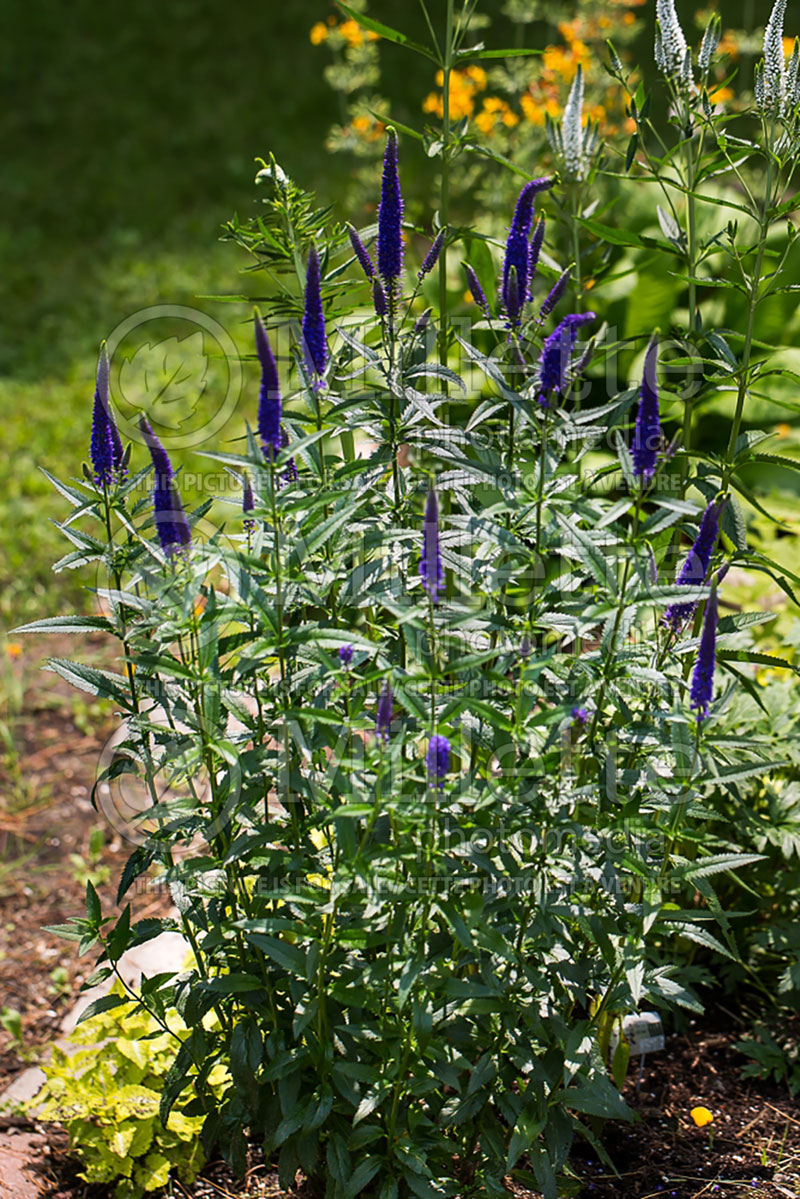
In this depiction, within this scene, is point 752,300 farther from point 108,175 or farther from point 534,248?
point 108,175

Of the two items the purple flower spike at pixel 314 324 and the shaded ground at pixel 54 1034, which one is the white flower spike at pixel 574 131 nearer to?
the purple flower spike at pixel 314 324

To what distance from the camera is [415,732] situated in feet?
5.35

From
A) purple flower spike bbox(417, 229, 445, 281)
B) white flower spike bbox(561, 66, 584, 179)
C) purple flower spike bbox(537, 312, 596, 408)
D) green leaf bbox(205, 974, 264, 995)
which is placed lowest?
green leaf bbox(205, 974, 264, 995)

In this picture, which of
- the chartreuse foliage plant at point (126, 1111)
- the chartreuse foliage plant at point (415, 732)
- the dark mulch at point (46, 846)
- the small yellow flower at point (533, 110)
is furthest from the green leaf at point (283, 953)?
the small yellow flower at point (533, 110)

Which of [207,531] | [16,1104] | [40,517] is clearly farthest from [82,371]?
[16,1104]

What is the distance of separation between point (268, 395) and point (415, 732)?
513 mm

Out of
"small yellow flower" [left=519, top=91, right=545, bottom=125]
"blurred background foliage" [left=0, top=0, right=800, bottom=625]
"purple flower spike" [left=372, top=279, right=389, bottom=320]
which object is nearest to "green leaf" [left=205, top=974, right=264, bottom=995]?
"purple flower spike" [left=372, top=279, right=389, bottom=320]

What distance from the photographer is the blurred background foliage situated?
14.0 ft

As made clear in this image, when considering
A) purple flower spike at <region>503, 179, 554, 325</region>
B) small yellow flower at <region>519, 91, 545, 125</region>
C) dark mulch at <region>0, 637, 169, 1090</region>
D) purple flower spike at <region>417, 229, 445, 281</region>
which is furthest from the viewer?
small yellow flower at <region>519, 91, 545, 125</region>

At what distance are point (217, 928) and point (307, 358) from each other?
0.83 m

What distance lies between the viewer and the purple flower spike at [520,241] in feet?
5.24

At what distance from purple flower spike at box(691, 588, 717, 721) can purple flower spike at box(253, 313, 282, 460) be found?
0.58m

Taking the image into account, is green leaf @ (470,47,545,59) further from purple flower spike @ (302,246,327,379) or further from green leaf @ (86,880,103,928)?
green leaf @ (86,880,103,928)

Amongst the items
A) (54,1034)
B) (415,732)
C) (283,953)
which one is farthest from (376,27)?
(54,1034)
